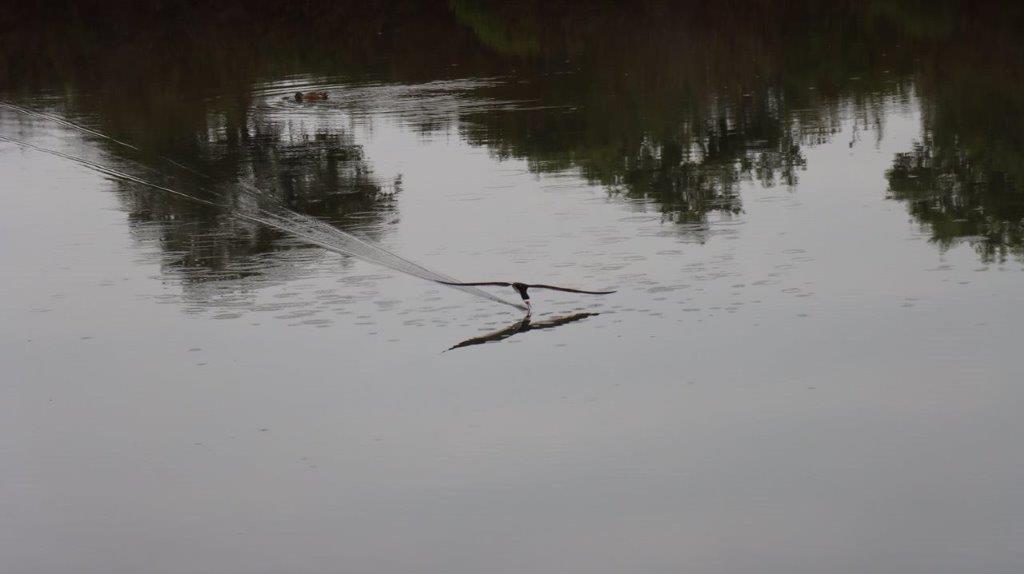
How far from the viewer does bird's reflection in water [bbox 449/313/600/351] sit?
11602 mm

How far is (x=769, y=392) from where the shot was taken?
10.1 m

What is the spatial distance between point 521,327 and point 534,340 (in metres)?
0.36

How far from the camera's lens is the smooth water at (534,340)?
27.1 feet

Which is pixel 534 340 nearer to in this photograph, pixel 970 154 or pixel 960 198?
pixel 960 198

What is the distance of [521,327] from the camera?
11.9m

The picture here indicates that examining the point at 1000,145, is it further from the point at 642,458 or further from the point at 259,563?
the point at 259,563

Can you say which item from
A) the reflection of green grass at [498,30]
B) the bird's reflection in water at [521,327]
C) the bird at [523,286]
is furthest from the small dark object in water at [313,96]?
the bird's reflection in water at [521,327]

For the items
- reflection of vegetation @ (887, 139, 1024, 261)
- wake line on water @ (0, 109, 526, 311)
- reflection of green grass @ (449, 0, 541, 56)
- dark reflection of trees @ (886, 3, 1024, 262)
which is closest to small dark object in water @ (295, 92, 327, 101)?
wake line on water @ (0, 109, 526, 311)

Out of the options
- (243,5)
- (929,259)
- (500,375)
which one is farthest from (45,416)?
(243,5)

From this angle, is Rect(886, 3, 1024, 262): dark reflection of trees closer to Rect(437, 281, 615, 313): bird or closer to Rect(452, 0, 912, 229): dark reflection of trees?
Rect(452, 0, 912, 229): dark reflection of trees

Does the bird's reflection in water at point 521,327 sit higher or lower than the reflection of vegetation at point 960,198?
lower

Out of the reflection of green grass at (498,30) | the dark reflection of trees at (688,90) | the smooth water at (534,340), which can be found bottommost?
the smooth water at (534,340)

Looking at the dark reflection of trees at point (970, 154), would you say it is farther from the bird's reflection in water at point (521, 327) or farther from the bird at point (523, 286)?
the bird's reflection in water at point (521, 327)

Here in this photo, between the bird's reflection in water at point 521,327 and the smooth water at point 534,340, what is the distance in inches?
1.7
